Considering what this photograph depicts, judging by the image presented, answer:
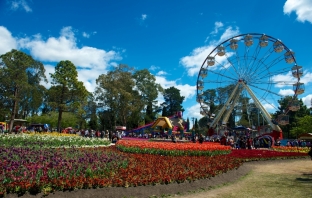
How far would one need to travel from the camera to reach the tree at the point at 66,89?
3393cm

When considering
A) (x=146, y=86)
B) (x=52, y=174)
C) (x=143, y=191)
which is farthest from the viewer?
(x=146, y=86)

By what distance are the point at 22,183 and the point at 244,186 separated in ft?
23.4

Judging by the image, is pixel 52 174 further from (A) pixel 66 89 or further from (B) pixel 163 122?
(B) pixel 163 122

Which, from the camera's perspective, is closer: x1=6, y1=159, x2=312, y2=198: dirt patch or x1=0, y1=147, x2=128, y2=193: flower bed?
x1=0, y1=147, x2=128, y2=193: flower bed

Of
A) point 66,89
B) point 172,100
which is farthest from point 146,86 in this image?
point 172,100

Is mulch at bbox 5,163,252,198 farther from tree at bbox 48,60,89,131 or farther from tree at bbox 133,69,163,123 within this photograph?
tree at bbox 133,69,163,123

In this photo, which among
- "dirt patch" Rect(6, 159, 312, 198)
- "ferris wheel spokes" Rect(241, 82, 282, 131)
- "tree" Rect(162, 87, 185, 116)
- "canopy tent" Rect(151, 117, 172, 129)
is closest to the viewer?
"dirt patch" Rect(6, 159, 312, 198)

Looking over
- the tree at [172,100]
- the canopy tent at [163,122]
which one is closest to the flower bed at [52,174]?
the canopy tent at [163,122]

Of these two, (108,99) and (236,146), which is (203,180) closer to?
(236,146)

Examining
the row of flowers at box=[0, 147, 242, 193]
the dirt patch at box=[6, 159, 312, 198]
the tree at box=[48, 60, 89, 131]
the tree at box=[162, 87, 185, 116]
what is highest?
the tree at box=[162, 87, 185, 116]

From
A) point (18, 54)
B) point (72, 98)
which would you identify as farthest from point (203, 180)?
point (18, 54)

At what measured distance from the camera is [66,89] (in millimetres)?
34406

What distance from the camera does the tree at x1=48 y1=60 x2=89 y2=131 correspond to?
33.9 m

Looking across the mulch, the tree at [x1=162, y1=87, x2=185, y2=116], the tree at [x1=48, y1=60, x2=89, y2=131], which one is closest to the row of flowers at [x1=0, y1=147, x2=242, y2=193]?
the mulch
